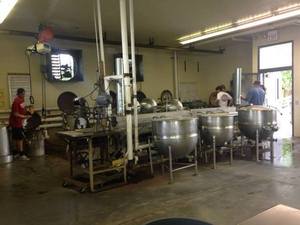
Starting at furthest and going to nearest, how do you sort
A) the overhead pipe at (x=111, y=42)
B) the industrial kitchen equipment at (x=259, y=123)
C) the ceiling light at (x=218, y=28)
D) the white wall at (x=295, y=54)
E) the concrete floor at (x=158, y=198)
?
the white wall at (x=295, y=54) → the ceiling light at (x=218, y=28) → the overhead pipe at (x=111, y=42) → the industrial kitchen equipment at (x=259, y=123) → the concrete floor at (x=158, y=198)

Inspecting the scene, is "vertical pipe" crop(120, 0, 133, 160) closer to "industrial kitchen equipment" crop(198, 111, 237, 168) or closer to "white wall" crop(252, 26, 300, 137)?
"industrial kitchen equipment" crop(198, 111, 237, 168)

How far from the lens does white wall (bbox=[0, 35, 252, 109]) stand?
7281 mm

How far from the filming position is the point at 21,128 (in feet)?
21.9

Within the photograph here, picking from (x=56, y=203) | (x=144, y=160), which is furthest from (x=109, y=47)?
(x=56, y=203)

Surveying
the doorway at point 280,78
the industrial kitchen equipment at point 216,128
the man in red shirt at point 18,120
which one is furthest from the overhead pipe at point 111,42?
the industrial kitchen equipment at point 216,128

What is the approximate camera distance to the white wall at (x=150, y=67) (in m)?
7.28

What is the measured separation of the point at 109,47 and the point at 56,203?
5.93 metres

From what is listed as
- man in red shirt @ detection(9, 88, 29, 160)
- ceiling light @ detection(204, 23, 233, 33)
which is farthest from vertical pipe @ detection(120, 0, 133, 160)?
ceiling light @ detection(204, 23, 233, 33)

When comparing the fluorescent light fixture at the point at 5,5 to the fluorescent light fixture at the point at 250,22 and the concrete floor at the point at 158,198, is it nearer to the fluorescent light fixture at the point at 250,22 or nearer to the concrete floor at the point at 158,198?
the concrete floor at the point at 158,198

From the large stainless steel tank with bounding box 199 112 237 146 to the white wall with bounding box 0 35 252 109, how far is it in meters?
4.15

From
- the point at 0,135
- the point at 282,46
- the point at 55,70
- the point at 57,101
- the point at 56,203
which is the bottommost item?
the point at 56,203

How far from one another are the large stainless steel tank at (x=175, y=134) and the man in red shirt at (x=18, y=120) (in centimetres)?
335

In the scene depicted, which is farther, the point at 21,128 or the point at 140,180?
the point at 21,128

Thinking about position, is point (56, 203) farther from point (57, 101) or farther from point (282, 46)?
point (282, 46)
